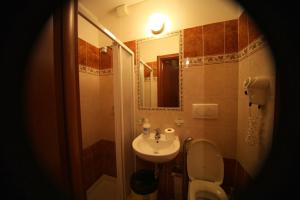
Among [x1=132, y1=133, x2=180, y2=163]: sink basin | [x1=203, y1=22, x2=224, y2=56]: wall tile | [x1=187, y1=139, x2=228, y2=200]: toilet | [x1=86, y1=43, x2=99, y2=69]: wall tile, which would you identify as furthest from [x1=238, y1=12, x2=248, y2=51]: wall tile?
[x1=86, y1=43, x2=99, y2=69]: wall tile

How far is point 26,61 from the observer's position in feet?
1.26

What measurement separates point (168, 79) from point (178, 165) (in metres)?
0.95

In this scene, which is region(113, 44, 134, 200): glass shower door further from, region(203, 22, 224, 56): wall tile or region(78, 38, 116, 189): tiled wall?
region(203, 22, 224, 56): wall tile

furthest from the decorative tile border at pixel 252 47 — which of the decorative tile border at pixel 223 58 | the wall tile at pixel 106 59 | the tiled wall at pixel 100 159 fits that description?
the tiled wall at pixel 100 159

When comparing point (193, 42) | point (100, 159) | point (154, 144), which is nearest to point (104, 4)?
point (193, 42)

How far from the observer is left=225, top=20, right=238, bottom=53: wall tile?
40.4 inches

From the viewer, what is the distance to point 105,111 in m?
1.60

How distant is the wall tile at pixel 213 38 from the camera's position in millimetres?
1062

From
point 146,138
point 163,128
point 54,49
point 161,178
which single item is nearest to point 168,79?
point 163,128

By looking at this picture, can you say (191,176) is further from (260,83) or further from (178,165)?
(260,83)

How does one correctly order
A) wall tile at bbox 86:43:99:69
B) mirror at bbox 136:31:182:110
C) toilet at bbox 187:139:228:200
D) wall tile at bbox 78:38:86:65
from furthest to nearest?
wall tile at bbox 86:43:99:69 < wall tile at bbox 78:38:86:65 < mirror at bbox 136:31:182:110 < toilet at bbox 187:139:228:200

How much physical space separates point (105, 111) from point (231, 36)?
170cm

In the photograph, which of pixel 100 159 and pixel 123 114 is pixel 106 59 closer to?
pixel 123 114

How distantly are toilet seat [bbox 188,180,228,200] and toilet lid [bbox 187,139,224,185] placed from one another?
57mm
